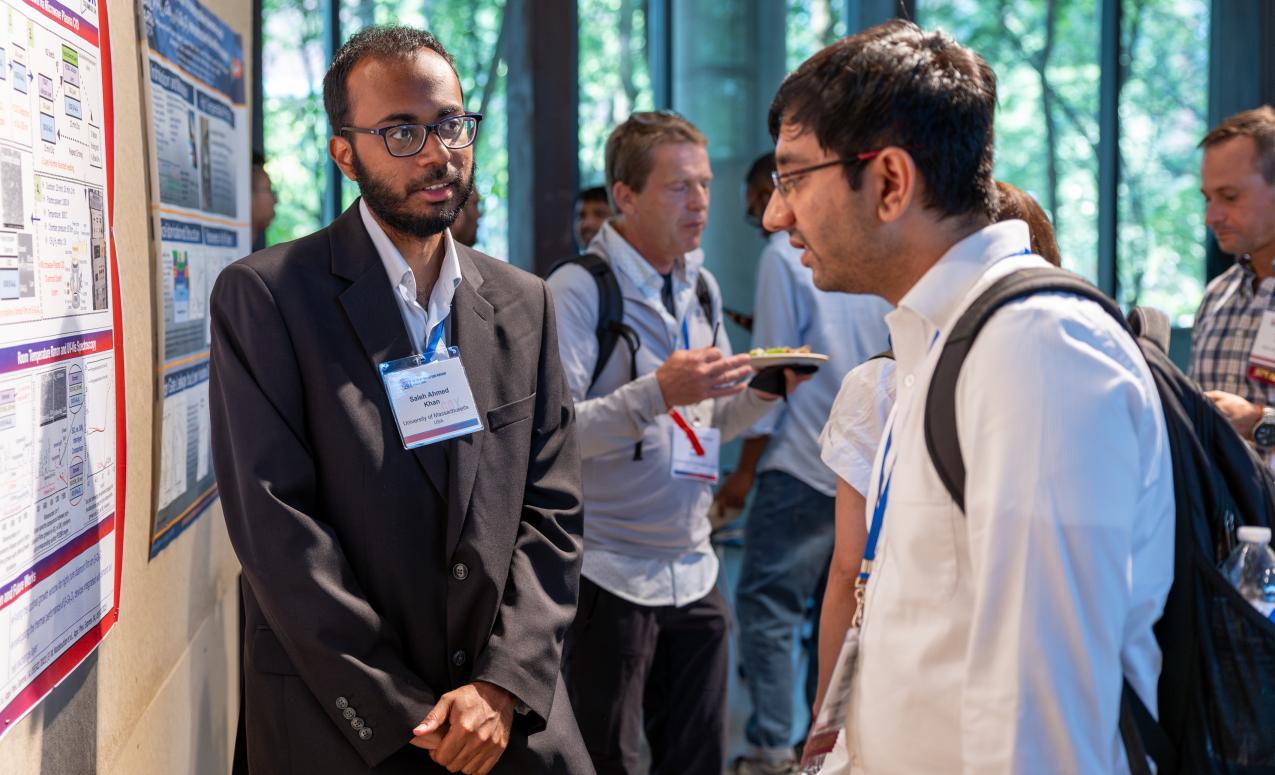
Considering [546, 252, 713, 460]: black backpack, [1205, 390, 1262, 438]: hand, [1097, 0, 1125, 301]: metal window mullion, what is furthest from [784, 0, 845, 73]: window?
[1205, 390, 1262, 438]: hand

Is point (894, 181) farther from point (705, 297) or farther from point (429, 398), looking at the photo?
point (705, 297)

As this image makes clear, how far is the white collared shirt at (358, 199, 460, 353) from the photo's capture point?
1.80 m

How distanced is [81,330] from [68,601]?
37 cm

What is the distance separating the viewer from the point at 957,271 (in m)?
1.22

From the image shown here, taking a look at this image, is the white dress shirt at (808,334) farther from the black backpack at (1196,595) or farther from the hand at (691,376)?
the black backpack at (1196,595)

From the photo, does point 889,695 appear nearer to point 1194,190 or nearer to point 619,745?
point 619,745

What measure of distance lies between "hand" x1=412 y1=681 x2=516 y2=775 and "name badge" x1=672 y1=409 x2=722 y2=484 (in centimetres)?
116

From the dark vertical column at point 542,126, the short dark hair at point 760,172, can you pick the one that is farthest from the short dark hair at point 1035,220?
the dark vertical column at point 542,126

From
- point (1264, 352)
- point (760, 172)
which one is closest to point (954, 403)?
point (1264, 352)

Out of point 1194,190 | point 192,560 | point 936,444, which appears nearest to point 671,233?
point 192,560

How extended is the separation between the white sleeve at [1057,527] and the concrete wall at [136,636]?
3.70 ft

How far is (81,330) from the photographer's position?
1589mm

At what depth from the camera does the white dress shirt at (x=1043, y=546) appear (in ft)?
3.32

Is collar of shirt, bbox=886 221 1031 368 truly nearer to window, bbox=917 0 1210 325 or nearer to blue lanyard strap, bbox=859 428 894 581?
blue lanyard strap, bbox=859 428 894 581
